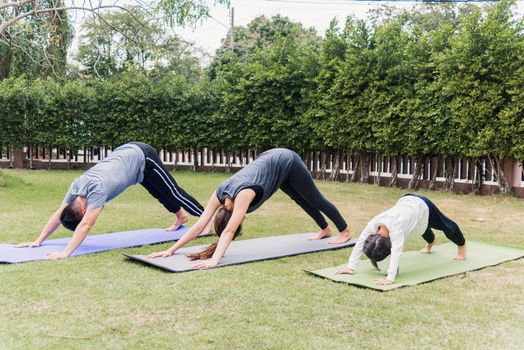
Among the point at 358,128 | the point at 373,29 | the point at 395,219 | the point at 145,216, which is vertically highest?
the point at 373,29

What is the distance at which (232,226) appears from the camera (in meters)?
4.47

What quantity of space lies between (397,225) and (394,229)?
0.04 meters

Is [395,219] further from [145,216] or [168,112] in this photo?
[168,112]

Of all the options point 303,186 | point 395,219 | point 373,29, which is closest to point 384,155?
point 373,29

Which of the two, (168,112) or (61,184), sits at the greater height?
(168,112)

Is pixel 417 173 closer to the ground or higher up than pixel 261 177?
closer to the ground

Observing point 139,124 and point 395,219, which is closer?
point 395,219

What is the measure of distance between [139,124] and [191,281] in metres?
11.8

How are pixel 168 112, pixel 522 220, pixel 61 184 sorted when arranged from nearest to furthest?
pixel 522 220 → pixel 61 184 → pixel 168 112

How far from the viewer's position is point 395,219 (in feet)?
13.6

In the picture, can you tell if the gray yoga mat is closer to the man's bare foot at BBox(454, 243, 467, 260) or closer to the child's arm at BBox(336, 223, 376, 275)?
the child's arm at BBox(336, 223, 376, 275)

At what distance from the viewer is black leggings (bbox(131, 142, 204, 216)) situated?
5832 mm

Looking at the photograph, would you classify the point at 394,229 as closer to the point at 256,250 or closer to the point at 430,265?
the point at 430,265

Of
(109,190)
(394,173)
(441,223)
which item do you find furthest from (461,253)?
(394,173)
